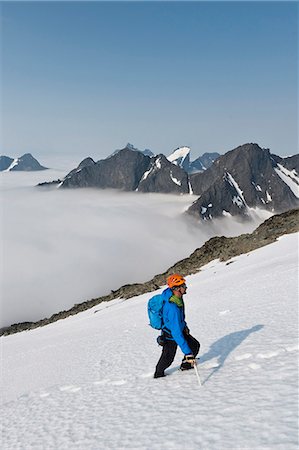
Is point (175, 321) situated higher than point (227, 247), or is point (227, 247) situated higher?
point (227, 247)

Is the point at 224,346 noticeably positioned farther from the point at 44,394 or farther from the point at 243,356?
the point at 44,394

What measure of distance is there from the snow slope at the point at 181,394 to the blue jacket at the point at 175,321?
3.12ft

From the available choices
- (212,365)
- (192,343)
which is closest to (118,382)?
(192,343)

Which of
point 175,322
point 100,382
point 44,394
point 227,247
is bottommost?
point 100,382

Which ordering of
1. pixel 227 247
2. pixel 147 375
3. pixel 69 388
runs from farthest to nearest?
pixel 227 247, pixel 69 388, pixel 147 375

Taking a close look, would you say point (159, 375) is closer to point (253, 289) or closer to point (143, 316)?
point (253, 289)

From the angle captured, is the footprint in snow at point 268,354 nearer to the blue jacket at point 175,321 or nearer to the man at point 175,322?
the man at point 175,322

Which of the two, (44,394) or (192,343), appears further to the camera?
(44,394)

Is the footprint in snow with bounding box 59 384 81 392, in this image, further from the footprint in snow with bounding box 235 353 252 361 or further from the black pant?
the footprint in snow with bounding box 235 353 252 361

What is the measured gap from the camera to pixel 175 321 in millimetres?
9453

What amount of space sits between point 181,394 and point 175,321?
1630mm

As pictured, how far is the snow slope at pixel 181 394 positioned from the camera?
22.2ft

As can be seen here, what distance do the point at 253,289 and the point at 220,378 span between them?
471 inches

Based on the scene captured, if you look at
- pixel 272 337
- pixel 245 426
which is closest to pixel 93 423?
pixel 245 426
